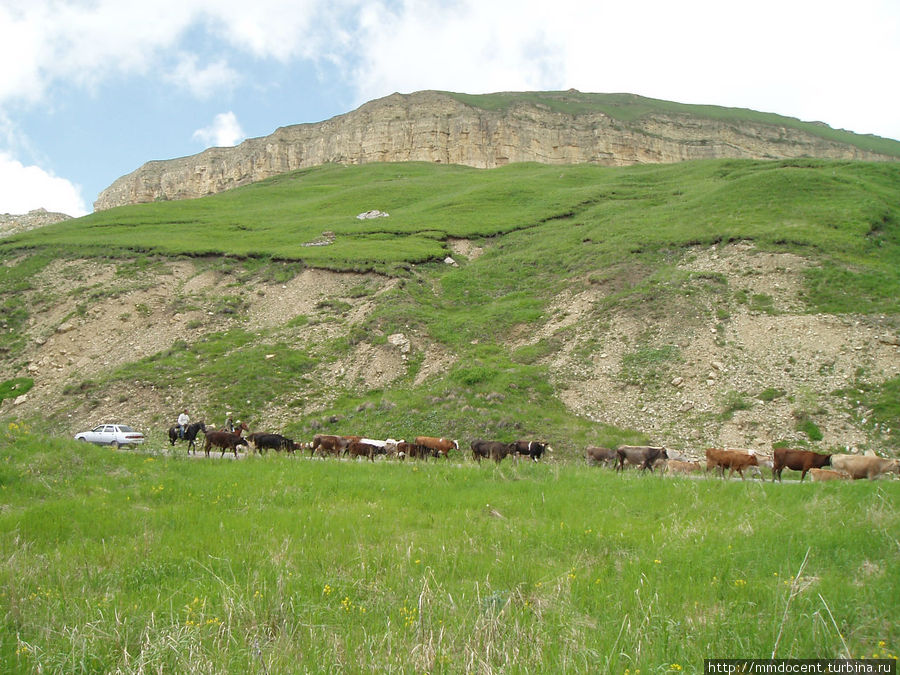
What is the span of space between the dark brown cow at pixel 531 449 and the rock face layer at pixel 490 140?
Result: 107 meters

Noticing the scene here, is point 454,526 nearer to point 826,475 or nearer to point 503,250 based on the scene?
point 826,475

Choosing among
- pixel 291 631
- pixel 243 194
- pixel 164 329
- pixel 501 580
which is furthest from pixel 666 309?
pixel 243 194

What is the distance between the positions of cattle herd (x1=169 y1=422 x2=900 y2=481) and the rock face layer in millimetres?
105955

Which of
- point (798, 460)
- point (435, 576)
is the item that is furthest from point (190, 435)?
point (798, 460)

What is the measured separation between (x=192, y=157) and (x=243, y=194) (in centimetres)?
5748

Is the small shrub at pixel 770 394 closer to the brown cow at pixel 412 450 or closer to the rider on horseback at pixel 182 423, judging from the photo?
the brown cow at pixel 412 450

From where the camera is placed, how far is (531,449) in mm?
21719

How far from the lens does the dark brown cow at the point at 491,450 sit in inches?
845

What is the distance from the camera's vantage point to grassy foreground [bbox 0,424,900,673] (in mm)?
5246

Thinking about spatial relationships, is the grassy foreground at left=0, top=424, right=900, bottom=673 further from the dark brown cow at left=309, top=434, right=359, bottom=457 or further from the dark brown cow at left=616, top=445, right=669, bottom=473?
the dark brown cow at left=309, top=434, right=359, bottom=457

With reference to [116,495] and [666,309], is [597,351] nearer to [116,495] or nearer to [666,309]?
[666,309]

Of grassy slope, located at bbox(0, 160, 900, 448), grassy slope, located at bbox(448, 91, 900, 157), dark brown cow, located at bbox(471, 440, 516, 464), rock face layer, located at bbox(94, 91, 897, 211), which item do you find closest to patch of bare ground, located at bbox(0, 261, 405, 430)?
grassy slope, located at bbox(0, 160, 900, 448)

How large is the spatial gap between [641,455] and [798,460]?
5001 millimetres

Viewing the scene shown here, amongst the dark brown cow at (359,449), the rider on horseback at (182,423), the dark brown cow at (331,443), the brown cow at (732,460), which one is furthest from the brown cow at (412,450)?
the rider on horseback at (182,423)
